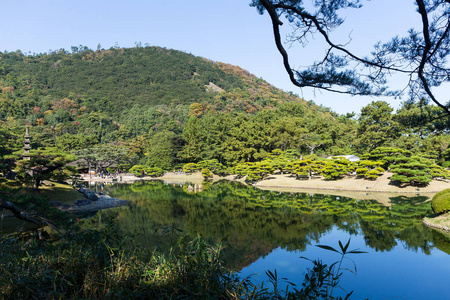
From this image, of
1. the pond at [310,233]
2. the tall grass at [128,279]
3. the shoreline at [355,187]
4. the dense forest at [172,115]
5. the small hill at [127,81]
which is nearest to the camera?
the tall grass at [128,279]

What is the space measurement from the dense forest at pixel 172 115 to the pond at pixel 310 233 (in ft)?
9.47

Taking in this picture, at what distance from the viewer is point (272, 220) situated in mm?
10359

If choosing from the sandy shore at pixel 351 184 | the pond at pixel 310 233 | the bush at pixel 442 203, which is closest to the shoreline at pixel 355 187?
the sandy shore at pixel 351 184

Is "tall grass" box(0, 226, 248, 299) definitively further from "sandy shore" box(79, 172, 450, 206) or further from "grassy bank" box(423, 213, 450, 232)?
"sandy shore" box(79, 172, 450, 206)

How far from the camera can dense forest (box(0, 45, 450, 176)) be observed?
22.3 metres

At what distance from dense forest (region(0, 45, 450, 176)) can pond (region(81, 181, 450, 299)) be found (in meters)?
2.89

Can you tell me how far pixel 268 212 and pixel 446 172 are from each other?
1135 cm

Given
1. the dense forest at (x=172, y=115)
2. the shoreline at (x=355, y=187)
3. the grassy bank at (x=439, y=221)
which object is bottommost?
the grassy bank at (x=439, y=221)

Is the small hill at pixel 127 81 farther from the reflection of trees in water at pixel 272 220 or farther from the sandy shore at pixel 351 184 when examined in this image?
the reflection of trees in water at pixel 272 220

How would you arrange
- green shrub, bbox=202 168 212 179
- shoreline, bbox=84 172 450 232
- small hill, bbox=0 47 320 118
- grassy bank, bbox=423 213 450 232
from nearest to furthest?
1. grassy bank, bbox=423 213 450 232
2. shoreline, bbox=84 172 450 232
3. green shrub, bbox=202 168 212 179
4. small hill, bbox=0 47 320 118

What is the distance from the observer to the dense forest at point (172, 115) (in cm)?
2230

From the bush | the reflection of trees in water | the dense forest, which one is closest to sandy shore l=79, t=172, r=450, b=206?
the reflection of trees in water

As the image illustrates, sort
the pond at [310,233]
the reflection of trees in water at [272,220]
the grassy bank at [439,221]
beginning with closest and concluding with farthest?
1. the pond at [310,233]
2. the reflection of trees in water at [272,220]
3. the grassy bank at [439,221]

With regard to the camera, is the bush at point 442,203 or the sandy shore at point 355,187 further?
the sandy shore at point 355,187
